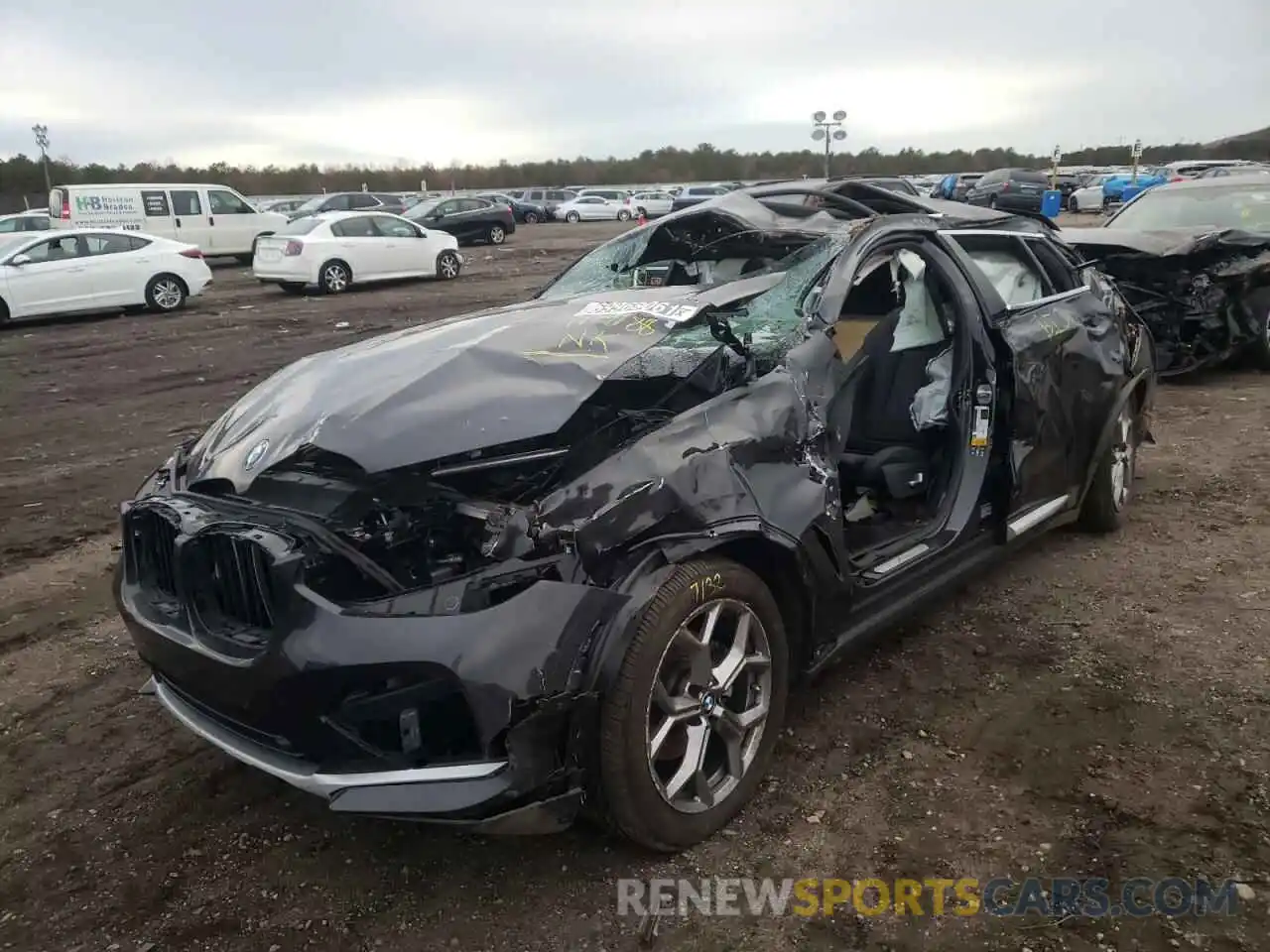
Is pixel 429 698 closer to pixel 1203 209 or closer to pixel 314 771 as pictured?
pixel 314 771

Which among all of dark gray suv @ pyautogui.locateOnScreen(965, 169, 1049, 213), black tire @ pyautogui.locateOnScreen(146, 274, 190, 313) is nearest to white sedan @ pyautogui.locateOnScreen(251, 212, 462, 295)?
black tire @ pyautogui.locateOnScreen(146, 274, 190, 313)

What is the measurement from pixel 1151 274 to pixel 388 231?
1413 centimetres

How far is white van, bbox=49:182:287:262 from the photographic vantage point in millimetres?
19734

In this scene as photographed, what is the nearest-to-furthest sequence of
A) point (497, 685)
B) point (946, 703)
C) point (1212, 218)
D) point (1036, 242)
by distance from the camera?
point (497, 685) → point (946, 703) → point (1036, 242) → point (1212, 218)

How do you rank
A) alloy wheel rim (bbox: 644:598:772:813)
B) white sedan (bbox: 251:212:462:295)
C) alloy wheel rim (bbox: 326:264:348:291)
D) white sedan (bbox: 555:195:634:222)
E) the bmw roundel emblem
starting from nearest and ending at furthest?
alloy wheel rim (bbox: 644:598:772:813) → the bmw roundel emblem → white sedan (bbox: 251:212:462:295) → alloy wheel rim (bbox: 326:264:348:291) → white sedan (bbox: 555:195:634:222)

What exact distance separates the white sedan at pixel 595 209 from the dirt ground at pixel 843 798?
1442 inches

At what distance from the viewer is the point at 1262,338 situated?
823 cm

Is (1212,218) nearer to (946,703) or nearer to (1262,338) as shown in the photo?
(1262,338)

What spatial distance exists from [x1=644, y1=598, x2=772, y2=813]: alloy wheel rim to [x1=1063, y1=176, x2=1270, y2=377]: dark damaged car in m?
6.37

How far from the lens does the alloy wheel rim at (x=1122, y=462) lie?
4.79 metres

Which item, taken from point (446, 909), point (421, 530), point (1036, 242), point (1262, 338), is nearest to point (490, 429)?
point (421, 530)

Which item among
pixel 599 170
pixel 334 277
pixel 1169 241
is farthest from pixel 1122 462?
pixel 599 170

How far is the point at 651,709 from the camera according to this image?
97.9 inches

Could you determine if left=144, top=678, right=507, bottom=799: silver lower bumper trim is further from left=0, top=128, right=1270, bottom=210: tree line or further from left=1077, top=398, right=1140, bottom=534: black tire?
left=0, top=128, right=1270, bottom=210: tree line
